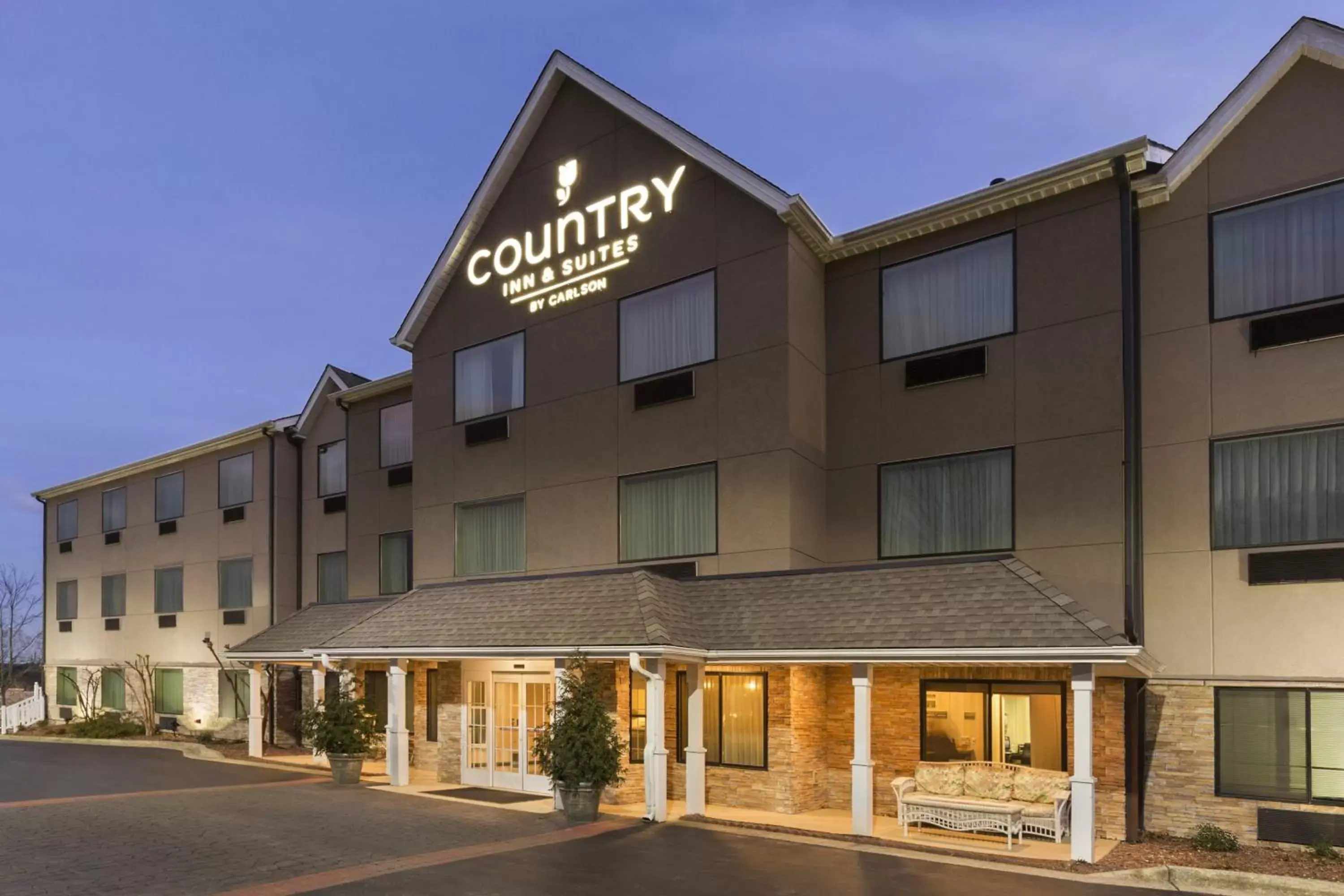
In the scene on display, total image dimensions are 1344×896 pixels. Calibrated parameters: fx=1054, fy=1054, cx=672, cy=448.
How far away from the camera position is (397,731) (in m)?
20.0

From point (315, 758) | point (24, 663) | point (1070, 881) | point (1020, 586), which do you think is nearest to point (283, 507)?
point (315, 758)

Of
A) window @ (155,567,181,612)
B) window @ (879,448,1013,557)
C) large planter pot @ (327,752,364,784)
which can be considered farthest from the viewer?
window @ (155,567,181,612)

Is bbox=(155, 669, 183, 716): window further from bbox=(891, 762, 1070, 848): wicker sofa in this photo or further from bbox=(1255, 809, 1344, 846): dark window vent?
bbox=(1255, 809, 1344, 846): dark window vent

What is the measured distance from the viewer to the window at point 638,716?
1772 cm

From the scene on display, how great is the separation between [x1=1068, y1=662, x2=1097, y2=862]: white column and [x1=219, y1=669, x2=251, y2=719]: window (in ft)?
76.5

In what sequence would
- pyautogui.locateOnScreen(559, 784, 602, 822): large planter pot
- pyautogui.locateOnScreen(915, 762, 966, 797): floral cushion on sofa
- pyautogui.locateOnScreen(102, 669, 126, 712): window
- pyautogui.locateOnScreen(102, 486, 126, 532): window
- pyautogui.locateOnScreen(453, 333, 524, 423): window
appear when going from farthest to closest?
1. pyautogui.locateOnScreen(102, 486, 126, 532): window
2. pyautogui.locateOnScreen(102, 669, 126, 712): window
3. pyautogui.locateOnScreen(453, 333, 524, 423): window
4. pyautogui.locateOnScreen(559, 784, 602, 822): large planter pot
5. pyautogui.locateOnScreen(915, 762, 966, 797): floral cushion on sofa

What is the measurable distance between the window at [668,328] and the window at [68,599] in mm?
28986

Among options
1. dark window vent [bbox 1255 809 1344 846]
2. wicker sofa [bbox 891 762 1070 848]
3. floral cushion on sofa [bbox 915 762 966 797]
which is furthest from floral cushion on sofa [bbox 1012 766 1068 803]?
dark window vent [bbox 1255 809 1344 846]

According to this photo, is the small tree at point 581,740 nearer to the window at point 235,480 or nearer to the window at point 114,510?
the window at point 235,480

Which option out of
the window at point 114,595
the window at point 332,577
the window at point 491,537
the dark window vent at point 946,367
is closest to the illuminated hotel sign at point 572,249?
the window at point 491,537

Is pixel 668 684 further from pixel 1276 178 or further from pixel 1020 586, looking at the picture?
pixel 1276 178

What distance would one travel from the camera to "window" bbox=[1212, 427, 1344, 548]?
13305 mm

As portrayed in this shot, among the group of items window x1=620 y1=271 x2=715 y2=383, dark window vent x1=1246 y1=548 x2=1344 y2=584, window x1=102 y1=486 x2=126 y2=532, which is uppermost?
window x1=620 y1=271 x2=715 y2=383

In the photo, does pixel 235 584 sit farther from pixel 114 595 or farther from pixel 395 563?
pixel 114 595
